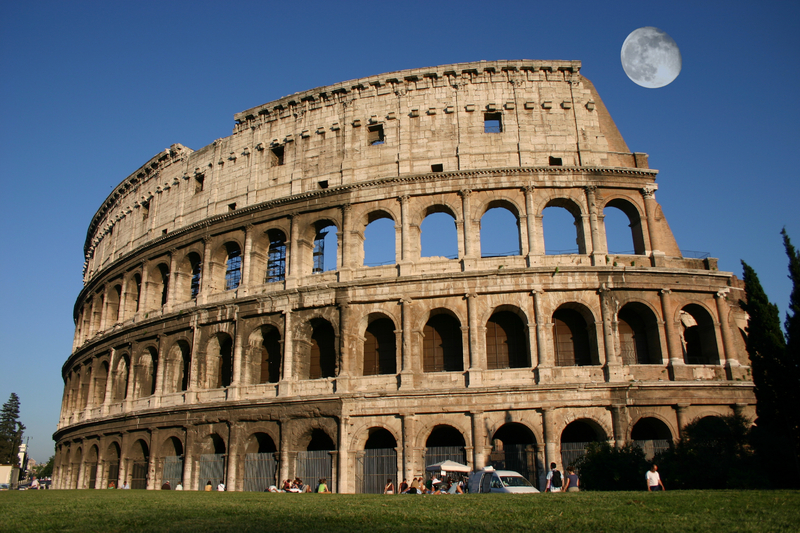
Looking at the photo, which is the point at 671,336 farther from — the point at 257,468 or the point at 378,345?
the point at 257,468

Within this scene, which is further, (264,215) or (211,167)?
(211,167)

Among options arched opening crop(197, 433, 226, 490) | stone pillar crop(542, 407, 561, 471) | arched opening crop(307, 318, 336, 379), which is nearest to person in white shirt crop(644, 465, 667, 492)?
stone pillar crop(542, 407, 561, 471)

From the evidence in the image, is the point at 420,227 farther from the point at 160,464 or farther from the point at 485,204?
the point at 160,464

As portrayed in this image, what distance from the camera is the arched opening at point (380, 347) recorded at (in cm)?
2559

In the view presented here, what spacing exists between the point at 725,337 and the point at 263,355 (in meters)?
19.8

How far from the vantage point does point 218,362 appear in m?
28.8

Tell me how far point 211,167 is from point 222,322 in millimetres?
9004

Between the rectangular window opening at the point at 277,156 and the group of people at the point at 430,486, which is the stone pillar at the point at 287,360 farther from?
the rectangular window opening at the point at 277,156

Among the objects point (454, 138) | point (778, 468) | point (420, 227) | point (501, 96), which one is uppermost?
point (501, 96)

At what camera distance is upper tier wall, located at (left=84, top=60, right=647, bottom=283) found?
26781 mm

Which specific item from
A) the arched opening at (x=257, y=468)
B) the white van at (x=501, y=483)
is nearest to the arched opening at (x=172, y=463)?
the arched opening at (x=257, y=468)

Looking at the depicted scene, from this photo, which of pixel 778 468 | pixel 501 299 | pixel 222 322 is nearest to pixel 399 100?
pixel 501 299

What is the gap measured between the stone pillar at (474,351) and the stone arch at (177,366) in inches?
560

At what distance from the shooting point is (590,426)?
2367cm
